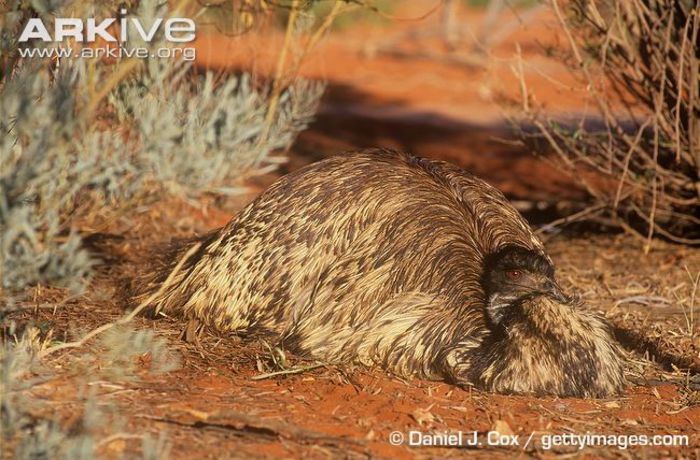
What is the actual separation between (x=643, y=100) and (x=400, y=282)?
3.43 m

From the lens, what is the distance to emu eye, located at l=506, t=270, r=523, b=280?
19.7 ft

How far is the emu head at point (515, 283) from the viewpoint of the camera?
6.00 metres

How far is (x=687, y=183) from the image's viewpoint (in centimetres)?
908

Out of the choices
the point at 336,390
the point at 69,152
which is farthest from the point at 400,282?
the point at 69,152

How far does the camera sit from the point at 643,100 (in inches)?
352

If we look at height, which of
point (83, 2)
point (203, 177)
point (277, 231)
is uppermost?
point (83, 2)

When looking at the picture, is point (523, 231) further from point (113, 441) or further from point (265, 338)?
point (113, 441)

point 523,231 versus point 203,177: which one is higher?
point 203,177

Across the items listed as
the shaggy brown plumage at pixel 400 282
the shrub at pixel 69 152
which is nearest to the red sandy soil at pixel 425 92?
Answer: the shaggy brown plumage at pixel 400 282

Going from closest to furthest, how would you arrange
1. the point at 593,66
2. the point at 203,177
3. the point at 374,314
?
the point at 203,177
the point at 374,314
the point at 593,66

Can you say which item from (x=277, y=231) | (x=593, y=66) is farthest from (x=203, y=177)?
(x=593, y=66)

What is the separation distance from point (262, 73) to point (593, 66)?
3.21 metres

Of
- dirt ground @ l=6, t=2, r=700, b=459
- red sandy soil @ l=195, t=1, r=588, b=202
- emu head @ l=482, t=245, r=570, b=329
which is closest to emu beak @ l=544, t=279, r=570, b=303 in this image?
emu head @ l=482, t=245, r=570, b=329

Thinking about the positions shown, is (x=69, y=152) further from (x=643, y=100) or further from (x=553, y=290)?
(x=643, y=100)
